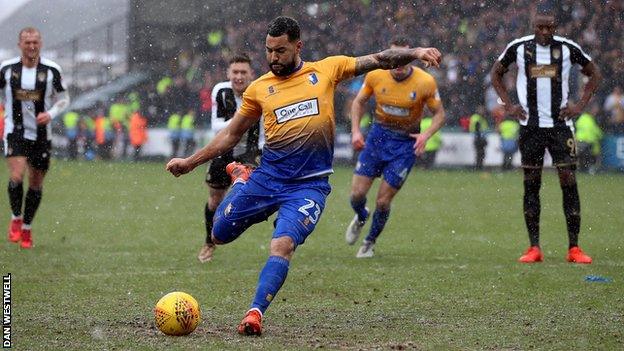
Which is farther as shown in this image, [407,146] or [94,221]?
[94,221]

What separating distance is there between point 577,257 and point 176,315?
512 cm

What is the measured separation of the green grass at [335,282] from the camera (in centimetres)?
679

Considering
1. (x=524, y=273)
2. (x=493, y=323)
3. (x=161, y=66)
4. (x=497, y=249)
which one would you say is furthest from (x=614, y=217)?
(x=161, y=66)

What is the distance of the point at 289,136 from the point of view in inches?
290

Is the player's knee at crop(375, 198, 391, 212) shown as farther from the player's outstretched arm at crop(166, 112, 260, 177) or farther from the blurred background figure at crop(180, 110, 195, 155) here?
the blurred background figure at crop(180, 110, 195, 155)

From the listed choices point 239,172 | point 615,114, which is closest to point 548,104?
point 239,172

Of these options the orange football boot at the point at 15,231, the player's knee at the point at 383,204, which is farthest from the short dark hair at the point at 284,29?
the orange football boot at the point at 15,231

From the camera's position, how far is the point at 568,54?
10.8 metres

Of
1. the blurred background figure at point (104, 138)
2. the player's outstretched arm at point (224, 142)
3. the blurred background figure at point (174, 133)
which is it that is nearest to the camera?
the player's outstretched arm at point (224, 142)

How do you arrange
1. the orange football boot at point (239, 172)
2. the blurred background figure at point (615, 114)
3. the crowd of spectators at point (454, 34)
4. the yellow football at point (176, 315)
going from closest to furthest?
the yellow football at point (176, 315) < the orange football boot at point (239, 172) < the blurred background figure at point (615, 114) < the crowd of spectators at point (454, 34)

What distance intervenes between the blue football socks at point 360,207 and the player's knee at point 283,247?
4.55 meters

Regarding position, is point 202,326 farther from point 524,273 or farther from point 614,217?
point 614,217

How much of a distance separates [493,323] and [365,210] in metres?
4.49

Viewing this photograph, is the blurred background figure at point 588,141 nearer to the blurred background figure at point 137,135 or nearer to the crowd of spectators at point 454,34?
the crowd of spectators at point 454,34
